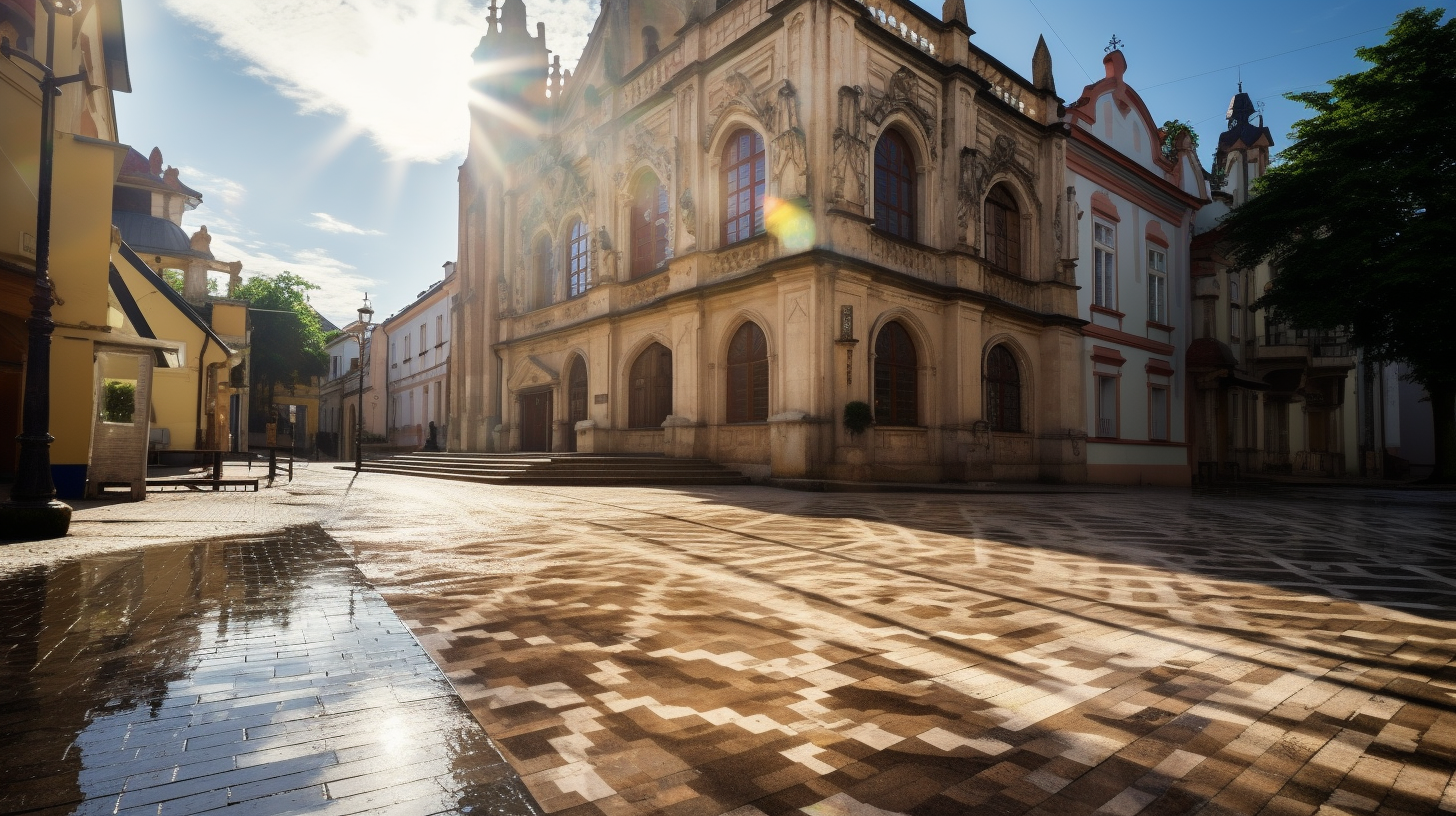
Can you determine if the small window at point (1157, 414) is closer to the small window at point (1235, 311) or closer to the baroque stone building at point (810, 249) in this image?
the baroque stone building at point (810, 249)

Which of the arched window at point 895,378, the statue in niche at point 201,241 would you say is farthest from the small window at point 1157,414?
the statue in niche at point 201,241

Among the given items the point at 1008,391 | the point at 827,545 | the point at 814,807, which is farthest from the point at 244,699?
the point at 1008,391

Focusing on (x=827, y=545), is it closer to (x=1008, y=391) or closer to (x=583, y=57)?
(x=1008, y=391)

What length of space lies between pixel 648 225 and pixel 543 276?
7449 millimetres

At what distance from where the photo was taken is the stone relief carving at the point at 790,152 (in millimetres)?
16766

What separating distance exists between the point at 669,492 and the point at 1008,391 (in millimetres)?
12267

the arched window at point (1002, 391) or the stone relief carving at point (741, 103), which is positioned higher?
the stone relief carving at point (741, 103)

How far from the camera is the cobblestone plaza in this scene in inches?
85.0

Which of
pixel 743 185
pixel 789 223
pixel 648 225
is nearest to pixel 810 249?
pixel 789 223

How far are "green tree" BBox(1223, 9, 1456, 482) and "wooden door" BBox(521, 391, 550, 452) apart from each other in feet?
74.6

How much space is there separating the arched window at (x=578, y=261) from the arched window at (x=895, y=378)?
11215 mm

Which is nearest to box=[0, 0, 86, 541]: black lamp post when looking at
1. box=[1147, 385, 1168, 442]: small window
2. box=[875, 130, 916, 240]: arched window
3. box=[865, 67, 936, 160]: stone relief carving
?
box=[865, 67, 936, 160]: stone relief carving

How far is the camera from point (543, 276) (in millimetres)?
28469

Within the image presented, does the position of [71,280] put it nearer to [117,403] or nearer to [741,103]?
[117,403]
